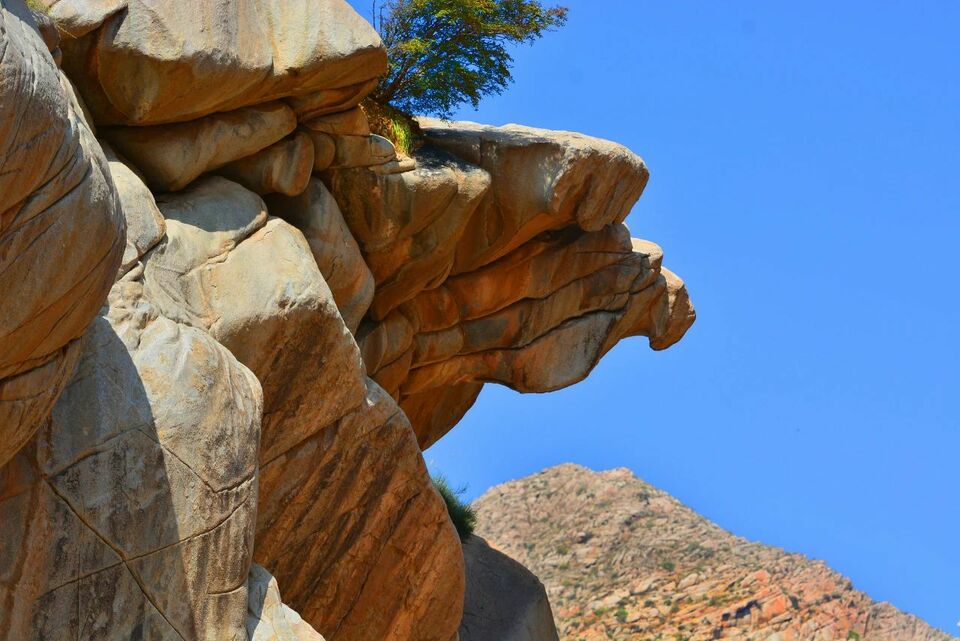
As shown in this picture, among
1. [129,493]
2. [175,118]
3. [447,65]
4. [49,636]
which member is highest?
[447,65]

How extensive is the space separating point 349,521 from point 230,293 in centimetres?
494

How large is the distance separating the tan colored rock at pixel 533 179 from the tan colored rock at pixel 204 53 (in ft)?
16.2

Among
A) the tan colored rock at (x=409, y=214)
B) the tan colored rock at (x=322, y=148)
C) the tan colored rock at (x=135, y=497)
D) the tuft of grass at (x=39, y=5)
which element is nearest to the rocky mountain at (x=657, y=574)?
the tan colored rock at (x=409, y=214)

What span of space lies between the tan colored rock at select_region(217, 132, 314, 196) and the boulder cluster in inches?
1.1

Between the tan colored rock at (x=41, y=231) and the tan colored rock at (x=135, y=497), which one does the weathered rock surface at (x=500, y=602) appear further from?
the tan colored rock at (x=41, y=231)

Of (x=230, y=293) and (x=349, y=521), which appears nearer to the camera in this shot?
(x=230, y=293)

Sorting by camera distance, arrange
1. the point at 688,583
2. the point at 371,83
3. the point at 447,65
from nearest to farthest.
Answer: the point at 371,83 < the point at 447,65 < the point at 688,583

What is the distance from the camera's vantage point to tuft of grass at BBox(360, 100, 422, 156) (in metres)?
19.5

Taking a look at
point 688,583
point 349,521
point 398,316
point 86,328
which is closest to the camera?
point 86,328

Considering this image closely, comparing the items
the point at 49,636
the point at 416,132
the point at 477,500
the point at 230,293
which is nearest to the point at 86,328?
the point at 49,636

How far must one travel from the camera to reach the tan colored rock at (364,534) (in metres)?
17.6

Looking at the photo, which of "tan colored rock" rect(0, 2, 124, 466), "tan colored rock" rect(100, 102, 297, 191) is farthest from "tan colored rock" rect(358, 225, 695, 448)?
"tan colored rock" rect(0, 2, 124, 466)

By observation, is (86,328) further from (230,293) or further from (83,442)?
(230,293)

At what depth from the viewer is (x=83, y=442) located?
456 inches
